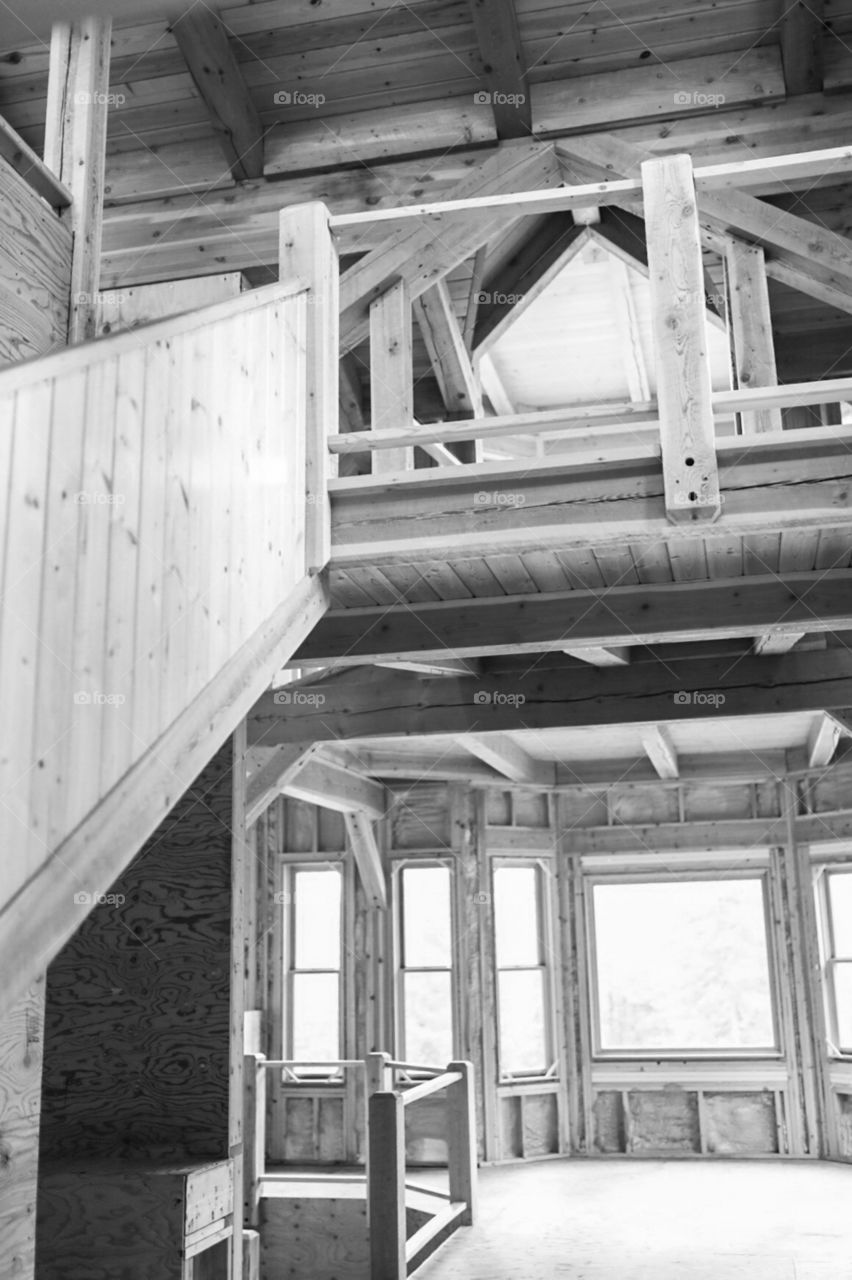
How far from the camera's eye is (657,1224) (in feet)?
25.4

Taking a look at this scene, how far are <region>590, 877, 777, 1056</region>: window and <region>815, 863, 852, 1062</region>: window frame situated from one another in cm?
51

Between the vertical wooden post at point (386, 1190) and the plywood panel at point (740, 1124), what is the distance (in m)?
4.97

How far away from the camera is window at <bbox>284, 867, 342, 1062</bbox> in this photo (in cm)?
1109

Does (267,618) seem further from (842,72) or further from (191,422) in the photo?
(842,72)

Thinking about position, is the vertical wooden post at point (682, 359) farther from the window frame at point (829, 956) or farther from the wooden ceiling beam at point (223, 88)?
the window frame at point (829, 956)

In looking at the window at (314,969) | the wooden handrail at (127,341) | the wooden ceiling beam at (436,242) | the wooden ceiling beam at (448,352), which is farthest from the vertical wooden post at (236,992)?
the window at (314,969)

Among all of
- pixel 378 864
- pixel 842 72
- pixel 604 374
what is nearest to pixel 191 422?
pixel 842 72

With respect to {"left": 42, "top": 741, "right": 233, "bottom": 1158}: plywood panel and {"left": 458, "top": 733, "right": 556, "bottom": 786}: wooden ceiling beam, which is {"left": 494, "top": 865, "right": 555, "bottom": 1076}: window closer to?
{"left": 458, "top": 733, "right": 556, "bottom": 786}: wooden ceiling beam

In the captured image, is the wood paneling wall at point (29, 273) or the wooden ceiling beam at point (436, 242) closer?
the wood paneling wall at point (29, 273)

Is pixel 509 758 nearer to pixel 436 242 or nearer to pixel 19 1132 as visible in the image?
pixel 436 242

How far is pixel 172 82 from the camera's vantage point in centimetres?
652

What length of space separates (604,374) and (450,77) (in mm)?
3291

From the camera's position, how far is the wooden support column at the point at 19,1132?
2.90 m

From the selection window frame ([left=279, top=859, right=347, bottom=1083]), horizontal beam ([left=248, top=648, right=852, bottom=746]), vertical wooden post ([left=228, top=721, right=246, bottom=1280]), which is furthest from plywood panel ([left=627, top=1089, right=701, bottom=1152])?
vertical wooden post ([left=228, top=721, right=246, bottom=1280])
